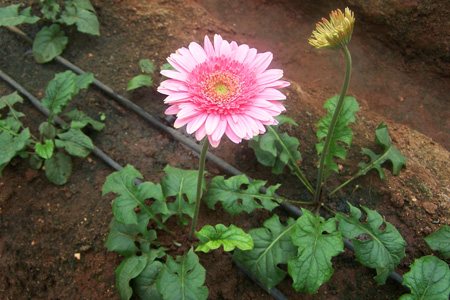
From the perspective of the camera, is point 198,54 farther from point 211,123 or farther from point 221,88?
point 211,123

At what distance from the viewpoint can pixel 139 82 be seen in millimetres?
3146

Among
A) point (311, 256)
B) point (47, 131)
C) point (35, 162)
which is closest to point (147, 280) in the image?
point (311, 256)

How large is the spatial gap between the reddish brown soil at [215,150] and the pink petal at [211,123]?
3.93 feet

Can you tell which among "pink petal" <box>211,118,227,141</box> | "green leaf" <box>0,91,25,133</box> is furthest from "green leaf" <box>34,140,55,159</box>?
"pink petal" <box>211,118,227,141</box>

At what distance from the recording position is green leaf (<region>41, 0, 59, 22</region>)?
3529 mm

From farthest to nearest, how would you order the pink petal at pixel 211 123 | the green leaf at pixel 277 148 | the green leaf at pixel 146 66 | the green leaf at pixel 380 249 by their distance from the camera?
the green leaf at pixel 146 66 < the green leaf at pixel 277 148 < the green leaf at pixel 380 249 < the pink petal at pixel 211 123

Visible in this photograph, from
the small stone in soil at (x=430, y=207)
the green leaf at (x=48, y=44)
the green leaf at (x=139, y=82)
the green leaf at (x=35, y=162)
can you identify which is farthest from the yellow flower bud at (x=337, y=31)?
the green leaf at (x=48, y=44)

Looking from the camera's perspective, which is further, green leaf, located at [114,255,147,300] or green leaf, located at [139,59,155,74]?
green leaf, located at [139,59,155,74]

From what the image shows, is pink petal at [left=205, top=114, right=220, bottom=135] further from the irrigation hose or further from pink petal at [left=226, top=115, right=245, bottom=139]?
the irrigation hose

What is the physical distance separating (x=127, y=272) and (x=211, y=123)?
1199 millimetres

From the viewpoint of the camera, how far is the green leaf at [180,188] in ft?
8.01

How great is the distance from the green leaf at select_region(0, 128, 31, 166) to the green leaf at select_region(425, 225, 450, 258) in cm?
284

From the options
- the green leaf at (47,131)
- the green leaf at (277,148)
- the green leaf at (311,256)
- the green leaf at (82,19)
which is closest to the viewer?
the green leaf at (311,256)

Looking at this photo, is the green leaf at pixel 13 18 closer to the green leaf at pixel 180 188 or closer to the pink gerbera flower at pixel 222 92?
the green leaf at pixel 180 188
